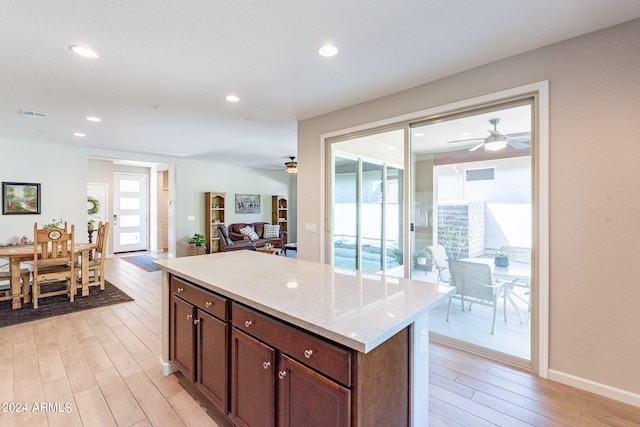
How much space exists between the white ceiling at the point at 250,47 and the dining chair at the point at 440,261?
1718 millimetres

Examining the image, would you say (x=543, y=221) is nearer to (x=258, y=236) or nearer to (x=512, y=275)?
(x=512, y=275)

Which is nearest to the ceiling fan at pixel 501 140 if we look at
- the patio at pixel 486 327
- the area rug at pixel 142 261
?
the patio at pixel 486 327

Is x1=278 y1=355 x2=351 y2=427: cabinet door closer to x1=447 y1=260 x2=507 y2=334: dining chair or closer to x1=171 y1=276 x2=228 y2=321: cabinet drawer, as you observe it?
x1=171 y1=276 x2=228 y2=321: cabinet drawer

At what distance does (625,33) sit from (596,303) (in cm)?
189

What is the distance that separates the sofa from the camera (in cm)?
803

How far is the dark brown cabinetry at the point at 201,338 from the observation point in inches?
67.8

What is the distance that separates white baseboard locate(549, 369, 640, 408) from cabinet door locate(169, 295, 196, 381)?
2701 millimetres

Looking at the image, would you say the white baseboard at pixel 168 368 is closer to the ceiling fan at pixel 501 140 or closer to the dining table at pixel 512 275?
the dining table at pixel 512 275

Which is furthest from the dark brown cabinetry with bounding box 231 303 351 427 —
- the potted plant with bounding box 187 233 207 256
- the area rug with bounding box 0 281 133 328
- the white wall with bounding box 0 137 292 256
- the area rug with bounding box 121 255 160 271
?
the potted plant with bounding box 187 233 207 256

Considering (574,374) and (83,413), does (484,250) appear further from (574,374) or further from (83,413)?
(83,413)

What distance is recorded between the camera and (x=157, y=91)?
10.5 feet

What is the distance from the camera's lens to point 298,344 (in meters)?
1.27

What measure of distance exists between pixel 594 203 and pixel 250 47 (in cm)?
283

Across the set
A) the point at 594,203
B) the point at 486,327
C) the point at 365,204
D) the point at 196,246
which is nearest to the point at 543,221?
the point at 594,203
